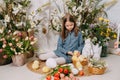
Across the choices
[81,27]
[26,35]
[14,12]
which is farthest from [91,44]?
[14,12]

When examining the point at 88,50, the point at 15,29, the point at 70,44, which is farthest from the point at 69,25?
the point at 15,29

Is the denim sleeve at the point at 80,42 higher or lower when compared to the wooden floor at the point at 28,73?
higher

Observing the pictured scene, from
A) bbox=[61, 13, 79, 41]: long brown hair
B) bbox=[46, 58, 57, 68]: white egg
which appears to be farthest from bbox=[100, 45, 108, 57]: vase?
bbox=[46, 58, 57, 68]: white egg

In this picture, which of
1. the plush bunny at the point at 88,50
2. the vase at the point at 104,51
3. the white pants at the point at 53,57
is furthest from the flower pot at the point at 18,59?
the vase at the point at 104,51

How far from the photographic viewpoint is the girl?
2.39 meters

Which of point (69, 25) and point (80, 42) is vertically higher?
point (69, 25)

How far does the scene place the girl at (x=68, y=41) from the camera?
7.85 ft

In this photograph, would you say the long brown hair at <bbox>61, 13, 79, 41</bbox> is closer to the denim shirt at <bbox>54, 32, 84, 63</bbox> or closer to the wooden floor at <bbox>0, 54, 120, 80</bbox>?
the denim shirt at <bbox>54, 32, 84, 63</bbox>

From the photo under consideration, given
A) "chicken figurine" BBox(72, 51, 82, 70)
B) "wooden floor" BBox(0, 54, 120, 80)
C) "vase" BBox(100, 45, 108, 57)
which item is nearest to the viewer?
"wooden floor" BBox(0, 54, 120, 80)

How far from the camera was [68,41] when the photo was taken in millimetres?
2447

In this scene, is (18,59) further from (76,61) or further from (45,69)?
(76,61)

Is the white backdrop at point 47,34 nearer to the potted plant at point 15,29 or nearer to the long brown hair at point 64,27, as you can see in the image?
the potted plant at point 15,29

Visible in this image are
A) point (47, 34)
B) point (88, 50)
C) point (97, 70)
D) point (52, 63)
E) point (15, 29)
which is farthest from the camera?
point (47, 34)

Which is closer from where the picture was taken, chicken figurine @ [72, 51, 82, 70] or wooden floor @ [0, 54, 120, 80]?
wooden floor @ [0, 54, 120, 80]
